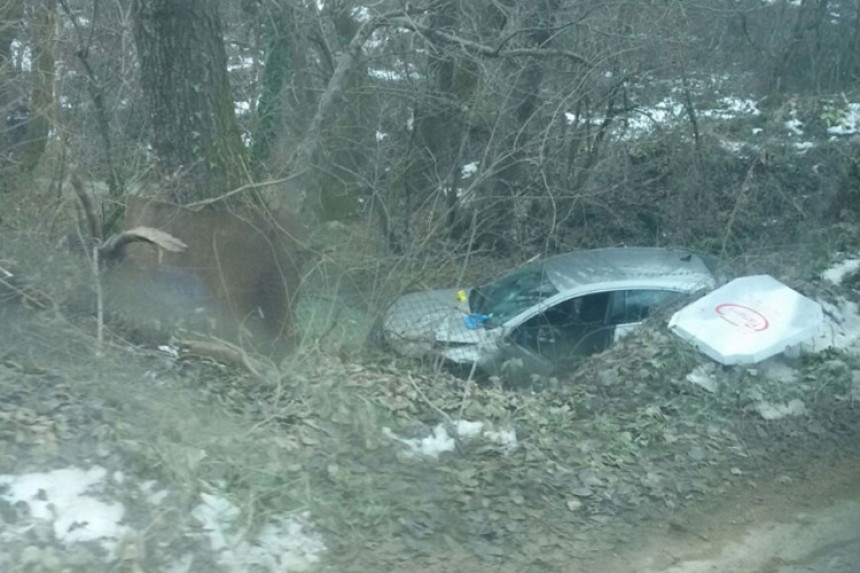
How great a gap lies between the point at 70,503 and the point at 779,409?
4921 mm

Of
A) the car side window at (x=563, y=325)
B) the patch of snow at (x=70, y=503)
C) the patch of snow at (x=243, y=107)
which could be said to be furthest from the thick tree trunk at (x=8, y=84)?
the patch of snow at (x=70, y=503)

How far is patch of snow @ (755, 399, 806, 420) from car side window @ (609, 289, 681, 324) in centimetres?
210

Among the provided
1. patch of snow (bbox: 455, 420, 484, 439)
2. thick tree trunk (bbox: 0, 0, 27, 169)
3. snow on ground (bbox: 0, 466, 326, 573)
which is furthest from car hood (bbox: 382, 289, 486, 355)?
thick tree trunk (bbox: 0, 0, 27, 169)

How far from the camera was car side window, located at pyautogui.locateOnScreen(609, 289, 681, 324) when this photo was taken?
9.52m

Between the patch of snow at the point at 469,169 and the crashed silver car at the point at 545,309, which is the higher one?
the patch of snow at the point at 469,169

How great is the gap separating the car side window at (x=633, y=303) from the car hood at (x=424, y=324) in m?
1.32

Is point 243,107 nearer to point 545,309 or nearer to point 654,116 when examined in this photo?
point 654,116

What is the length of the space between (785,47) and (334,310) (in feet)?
32.9

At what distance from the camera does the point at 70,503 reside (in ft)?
16.1

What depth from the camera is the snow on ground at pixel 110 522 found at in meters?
4.76

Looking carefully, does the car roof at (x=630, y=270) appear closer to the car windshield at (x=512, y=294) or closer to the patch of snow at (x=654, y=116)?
the car windshield at (x=512, y=294)

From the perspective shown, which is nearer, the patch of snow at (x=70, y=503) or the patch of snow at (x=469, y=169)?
the patch of snow at (x=70, y=503)

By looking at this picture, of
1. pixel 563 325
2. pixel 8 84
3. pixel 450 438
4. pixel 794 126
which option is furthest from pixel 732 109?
pixel 450 438

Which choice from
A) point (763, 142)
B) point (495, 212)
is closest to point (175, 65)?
point (495, 212)
